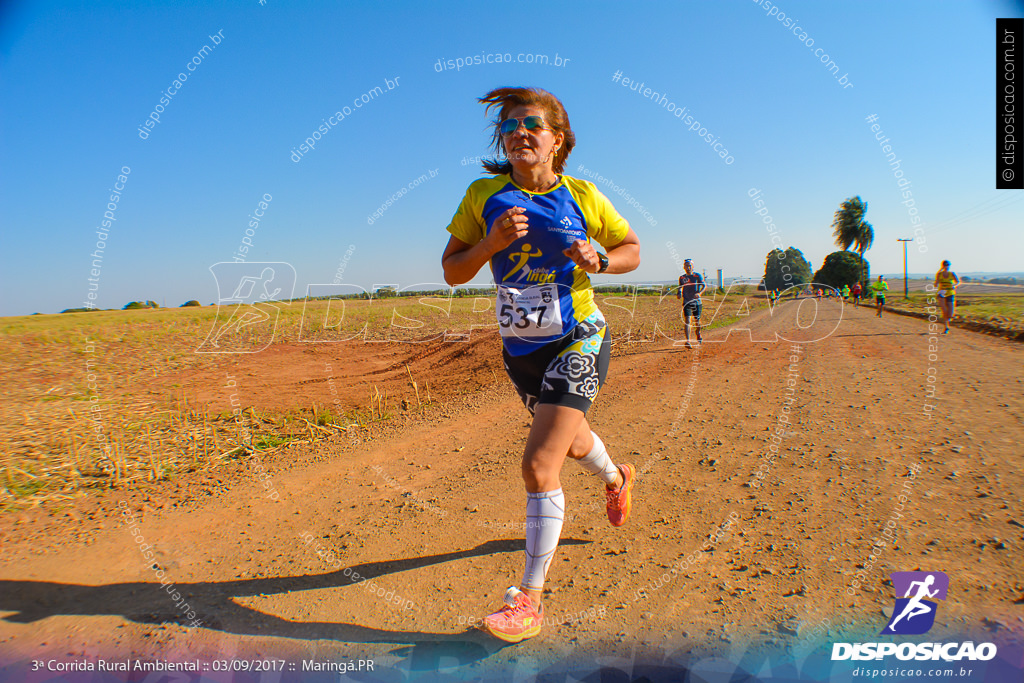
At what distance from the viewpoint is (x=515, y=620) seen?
2104mm

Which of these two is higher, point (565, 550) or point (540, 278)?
point (540, 278)

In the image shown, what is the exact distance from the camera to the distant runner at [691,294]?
11641 millimetres

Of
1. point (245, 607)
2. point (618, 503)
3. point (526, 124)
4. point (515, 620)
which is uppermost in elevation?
point (526, 124)

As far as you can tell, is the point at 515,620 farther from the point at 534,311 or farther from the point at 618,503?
the point at 534,311

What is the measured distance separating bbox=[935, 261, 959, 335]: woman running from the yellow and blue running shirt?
13.4 metres

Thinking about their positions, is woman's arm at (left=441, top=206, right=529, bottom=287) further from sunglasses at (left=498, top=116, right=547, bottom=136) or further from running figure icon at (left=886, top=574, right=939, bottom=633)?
running figure icon at (left=886, top=574, right=939, bottom=633)

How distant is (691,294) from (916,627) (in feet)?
34.4

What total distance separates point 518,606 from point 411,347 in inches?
545

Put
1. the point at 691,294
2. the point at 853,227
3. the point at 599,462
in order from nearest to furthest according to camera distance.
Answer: the point at 599,462 < the point at 691,294 < the point at 853,227

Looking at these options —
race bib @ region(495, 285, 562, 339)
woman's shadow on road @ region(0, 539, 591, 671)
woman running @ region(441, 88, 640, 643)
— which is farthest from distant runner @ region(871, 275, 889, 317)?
race bib @ region(495, 285, 562, 339)

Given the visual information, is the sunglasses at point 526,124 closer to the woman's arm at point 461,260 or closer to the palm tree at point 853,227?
the woman's arm at point 461,260

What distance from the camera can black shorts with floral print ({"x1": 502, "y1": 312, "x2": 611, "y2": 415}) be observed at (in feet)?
7.61

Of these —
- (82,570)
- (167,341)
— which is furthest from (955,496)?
(167,341)

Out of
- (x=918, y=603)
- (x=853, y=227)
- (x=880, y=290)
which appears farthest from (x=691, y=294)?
(x=853, y=227)
